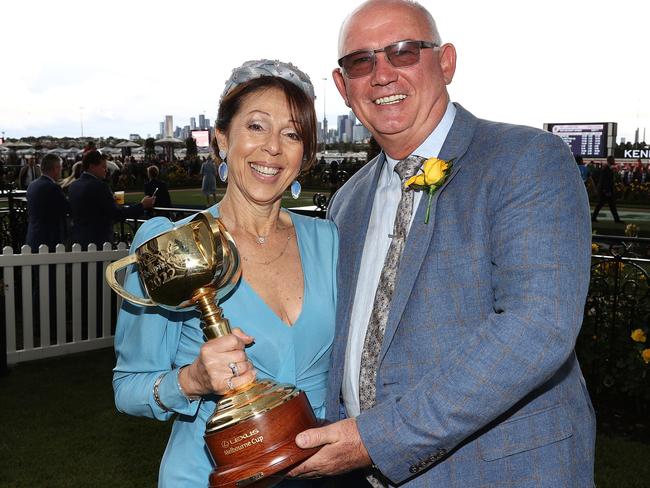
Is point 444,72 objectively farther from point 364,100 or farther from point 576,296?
point 576,296

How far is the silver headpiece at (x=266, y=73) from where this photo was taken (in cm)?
220

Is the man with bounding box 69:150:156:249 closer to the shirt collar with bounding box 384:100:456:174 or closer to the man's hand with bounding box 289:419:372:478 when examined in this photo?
the shirt collar with bounding box 384:100:456:174

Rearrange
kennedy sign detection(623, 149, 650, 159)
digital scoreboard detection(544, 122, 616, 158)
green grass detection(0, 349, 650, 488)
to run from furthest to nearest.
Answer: kennedy sign detection(623, 149, 650, 159)
digital scoreboard detection(544, 122, 616, 158)
green grass detection(0, 349, 650, 488)

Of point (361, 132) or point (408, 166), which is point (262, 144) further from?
point (361, 132)

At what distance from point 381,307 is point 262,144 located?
67 centimetres

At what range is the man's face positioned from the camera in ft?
6.86

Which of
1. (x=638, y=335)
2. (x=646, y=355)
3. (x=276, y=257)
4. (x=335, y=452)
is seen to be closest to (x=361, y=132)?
(x=638, y=335)

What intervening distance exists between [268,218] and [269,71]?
50 centimetres

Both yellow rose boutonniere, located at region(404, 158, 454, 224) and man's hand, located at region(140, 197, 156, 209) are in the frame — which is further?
man's hand, located at region(140, 197, 156, 209)

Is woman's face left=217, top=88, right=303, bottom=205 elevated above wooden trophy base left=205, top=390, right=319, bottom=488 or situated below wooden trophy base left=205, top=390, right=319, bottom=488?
above

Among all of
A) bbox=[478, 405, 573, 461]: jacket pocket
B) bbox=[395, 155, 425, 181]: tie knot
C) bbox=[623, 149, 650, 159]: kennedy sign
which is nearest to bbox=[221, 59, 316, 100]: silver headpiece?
bbox=[395, 155, 425, 181]: tie knot

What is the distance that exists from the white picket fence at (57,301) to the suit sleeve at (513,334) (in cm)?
571

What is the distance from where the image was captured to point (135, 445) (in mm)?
5090

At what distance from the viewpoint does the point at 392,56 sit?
6.88 feet
